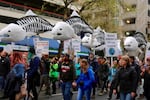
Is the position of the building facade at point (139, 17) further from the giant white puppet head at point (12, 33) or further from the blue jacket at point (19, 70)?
the blue jacket at point (19, 70)

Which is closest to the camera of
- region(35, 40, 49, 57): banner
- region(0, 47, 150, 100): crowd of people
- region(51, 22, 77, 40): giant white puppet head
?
region(0, 47, 150, 100): crowd of people

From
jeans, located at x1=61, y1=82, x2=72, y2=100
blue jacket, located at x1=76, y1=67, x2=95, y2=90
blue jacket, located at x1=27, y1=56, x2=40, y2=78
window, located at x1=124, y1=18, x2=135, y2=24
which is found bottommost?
jeans, located at x1=61, y1=82, x2=72, y2=100

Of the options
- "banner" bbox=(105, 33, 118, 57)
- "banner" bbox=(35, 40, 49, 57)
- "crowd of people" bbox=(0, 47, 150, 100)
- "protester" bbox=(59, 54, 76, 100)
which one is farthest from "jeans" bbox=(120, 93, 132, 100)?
"banner" bbox=(35, 40, 49, 57)

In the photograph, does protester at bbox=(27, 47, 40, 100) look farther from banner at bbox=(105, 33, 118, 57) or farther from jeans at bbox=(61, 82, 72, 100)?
banner at bbox=(105, 33, 118, 57)

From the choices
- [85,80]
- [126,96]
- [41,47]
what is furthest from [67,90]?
[41,47]

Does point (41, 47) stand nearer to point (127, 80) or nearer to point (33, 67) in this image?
point (33, 67)

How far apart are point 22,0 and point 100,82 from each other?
26.1 metres

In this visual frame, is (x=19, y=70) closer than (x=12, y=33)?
Yes

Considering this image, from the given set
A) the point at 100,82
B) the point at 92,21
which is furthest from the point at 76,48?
the point at 92,21

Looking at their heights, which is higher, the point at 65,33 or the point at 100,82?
the point at 65,33

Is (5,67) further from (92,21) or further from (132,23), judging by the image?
(132,23)

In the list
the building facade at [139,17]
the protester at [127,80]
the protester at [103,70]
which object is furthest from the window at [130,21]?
the protester at [127,80]

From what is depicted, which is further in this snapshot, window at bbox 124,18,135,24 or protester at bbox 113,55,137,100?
window at bbox 124,18,135,24

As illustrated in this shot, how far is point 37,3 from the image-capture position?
44812mm
